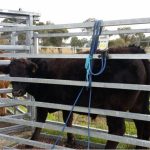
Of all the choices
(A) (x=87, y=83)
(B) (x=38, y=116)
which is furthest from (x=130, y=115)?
(B) (x=38, y=116)

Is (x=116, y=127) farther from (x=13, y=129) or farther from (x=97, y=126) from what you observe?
(x=13, y=129)

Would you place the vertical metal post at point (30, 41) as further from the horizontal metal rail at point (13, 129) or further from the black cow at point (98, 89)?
the black cow at point (98, 89)

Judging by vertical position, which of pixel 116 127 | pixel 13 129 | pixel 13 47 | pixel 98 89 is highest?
pixel 13 47

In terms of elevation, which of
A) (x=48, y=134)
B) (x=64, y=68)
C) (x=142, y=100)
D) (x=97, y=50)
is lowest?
(x=48, y=134)

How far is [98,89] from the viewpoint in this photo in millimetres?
5074

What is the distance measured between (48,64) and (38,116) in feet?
3.57

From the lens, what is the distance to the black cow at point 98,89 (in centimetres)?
493

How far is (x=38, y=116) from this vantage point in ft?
21.7

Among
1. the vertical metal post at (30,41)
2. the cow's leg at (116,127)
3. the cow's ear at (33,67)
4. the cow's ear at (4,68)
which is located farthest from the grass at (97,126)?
the cow's ear at (4,68)

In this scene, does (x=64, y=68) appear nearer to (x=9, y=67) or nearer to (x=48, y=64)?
(x=48, y=64)

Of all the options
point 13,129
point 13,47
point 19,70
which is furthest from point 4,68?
point 13,129

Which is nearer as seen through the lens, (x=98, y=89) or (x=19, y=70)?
(x=98, y=89)

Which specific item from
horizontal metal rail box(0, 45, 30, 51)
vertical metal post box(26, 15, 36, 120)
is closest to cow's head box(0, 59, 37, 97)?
horizontal metal rail box(0, 45, 30, 51)

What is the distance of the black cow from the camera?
16.2 feet
